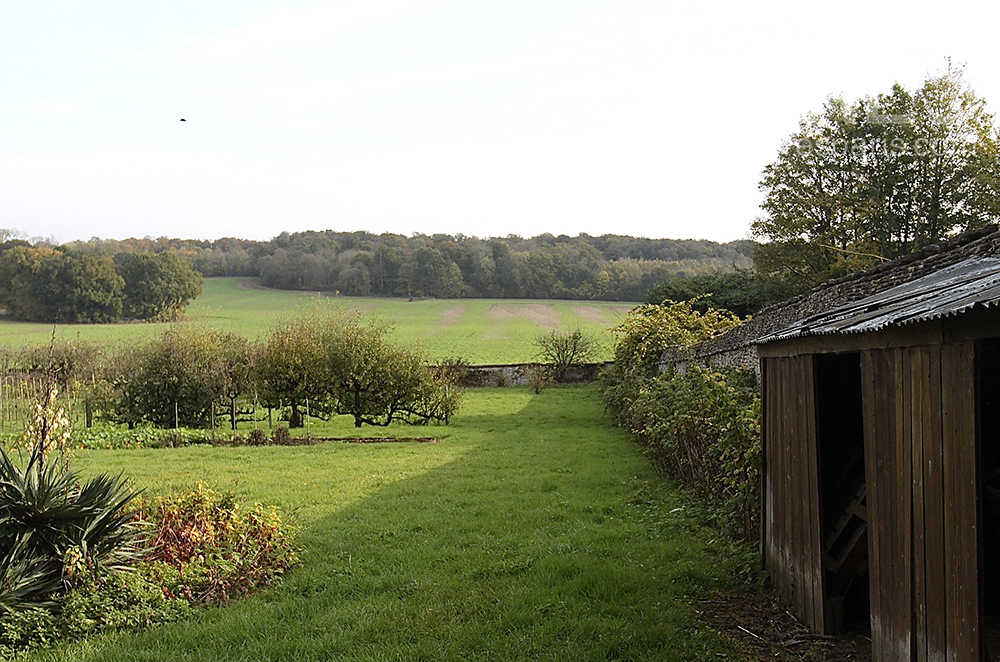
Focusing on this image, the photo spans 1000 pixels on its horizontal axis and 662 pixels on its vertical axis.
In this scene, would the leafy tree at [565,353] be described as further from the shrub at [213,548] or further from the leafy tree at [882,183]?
the shrub at [213,548]

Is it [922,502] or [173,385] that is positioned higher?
[922,502]

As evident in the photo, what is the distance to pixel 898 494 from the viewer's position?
11.6ft

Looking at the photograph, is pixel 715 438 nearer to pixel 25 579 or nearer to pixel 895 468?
pixel 895 468

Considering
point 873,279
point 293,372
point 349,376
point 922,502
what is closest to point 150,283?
point 293,372

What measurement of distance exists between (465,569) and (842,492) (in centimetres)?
327

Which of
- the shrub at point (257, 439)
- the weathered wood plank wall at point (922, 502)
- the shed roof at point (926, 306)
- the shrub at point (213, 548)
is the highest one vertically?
the shed roof at point (926, 306)

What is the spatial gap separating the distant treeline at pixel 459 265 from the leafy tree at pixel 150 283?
10331 millimetres

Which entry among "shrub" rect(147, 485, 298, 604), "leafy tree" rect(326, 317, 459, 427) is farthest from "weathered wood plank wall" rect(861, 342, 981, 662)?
"leafy tree" rect(326, 317, 459, 427)

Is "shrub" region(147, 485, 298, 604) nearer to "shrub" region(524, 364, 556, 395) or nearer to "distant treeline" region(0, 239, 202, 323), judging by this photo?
"shrub" region(524, 364, 556, 395)

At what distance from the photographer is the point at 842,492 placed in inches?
220

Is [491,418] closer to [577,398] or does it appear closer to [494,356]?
[577,398]

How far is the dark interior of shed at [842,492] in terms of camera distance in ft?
15.5

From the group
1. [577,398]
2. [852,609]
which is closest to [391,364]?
[577,398]

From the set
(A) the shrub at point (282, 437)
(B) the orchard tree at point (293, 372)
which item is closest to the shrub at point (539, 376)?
(B) the orchard tree at point (293, 372)
